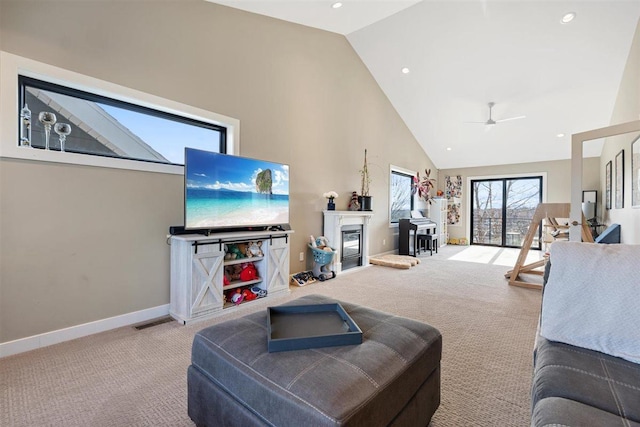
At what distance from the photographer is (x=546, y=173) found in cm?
741

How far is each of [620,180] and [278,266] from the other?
199 inches

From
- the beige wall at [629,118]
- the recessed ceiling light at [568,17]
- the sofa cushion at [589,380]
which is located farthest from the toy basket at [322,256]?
the recessed ceiling light at [568,17]

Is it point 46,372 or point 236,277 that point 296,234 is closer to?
point 236,277

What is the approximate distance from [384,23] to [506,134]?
402 cm

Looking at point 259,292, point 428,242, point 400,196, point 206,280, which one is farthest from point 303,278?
point 428,242

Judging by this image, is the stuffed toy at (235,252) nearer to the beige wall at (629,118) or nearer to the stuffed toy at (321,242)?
the stuffed toy at (321,242)

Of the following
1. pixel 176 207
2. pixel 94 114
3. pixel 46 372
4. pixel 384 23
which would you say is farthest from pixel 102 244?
pixel 384 23

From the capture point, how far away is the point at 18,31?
2.07 m

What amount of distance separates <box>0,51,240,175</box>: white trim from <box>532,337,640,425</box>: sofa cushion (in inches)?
123

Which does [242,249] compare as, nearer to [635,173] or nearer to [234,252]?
[234,252]

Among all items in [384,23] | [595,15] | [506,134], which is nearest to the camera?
[595,15]

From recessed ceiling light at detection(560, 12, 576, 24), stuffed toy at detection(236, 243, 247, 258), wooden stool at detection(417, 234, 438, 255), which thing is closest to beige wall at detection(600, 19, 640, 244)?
recessed ceiling light at detection(560, 12, 576, 24)

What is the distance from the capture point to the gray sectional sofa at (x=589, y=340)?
36.2 inches

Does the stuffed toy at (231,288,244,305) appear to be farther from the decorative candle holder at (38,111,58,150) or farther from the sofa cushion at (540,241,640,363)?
the sofa cushion at (540,241,640,363)
